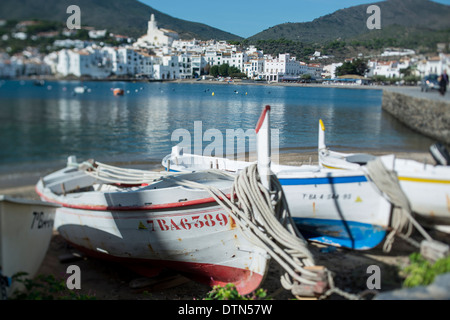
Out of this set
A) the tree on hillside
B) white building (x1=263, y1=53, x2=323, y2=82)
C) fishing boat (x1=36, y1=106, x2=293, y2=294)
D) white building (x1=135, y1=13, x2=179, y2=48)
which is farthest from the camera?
white building (x1=135, y1=13, x2=179, y2=48)

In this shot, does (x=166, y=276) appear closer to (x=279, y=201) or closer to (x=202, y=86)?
(x=279, y=201)

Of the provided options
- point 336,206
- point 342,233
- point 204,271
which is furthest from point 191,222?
point 342,233

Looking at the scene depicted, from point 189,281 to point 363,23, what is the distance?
14.2 feet

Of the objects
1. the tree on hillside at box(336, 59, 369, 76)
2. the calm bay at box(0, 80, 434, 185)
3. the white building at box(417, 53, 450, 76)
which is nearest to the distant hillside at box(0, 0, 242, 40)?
the calm bay at box(0, 80, 434, 185)

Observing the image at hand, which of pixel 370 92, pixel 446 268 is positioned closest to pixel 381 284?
pixel 446 268

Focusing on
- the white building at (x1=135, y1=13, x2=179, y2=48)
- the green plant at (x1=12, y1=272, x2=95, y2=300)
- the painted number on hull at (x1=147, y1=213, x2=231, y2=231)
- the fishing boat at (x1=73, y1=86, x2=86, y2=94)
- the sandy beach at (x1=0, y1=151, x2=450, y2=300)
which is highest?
the white building at (x1=135, y1=13, x2=179, y2=48)

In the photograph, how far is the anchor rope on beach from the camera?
10.7 ft

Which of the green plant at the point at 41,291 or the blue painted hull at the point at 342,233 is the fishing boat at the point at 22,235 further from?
the blue painted hull at the point at 342,233

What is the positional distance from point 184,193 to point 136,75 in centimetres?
307

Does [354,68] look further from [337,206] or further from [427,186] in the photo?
[427,186]

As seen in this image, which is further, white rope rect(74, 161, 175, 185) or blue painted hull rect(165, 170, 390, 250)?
white rope rect(74, 161, 175, 185)

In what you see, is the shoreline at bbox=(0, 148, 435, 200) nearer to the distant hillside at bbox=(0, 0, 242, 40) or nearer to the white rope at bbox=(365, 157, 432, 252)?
the white rope at bbox=(365, 157, 432, 252)

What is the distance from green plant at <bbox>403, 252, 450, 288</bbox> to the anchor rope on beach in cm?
50

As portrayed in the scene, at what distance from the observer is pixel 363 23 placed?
18.8 feet
